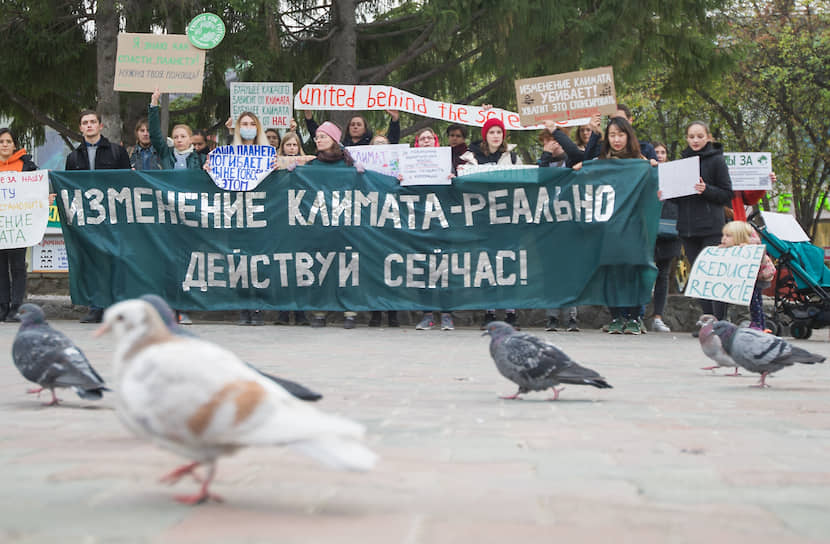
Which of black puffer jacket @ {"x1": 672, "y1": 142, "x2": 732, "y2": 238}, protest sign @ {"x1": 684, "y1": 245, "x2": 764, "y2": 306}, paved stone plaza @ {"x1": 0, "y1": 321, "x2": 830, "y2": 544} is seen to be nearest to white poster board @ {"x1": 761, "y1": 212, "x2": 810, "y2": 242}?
black puffer jacket @ {"x1": 672, "y1": 142, "x2": 732, "y2": 238}

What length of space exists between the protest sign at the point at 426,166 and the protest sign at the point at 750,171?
3.09m

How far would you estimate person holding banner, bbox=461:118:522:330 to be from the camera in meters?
12.0

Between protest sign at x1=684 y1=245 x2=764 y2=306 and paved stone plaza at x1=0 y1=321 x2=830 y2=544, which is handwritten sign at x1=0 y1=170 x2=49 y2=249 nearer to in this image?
paved stone plaza at x1=0 y1=321 x2=830 y2=544

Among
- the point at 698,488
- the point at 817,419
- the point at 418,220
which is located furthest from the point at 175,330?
the point at 418,220

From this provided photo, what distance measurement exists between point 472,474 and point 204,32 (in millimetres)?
9736

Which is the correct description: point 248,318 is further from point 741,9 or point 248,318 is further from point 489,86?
point 741,9

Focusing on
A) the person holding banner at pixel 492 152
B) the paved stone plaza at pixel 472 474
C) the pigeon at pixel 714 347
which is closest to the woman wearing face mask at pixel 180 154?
the person holding banner at pixel 492 152

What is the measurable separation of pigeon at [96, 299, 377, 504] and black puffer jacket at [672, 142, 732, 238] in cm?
879

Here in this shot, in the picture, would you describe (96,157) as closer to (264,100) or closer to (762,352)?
(264,100)

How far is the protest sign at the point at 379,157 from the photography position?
39.6 ft

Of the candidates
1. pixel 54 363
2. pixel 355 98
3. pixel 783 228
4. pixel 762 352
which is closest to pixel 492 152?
pixel 355 98

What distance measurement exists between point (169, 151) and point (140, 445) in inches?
347

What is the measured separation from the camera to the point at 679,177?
11.1 metres

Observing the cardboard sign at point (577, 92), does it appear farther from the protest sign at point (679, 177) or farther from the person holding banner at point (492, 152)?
the protest sign at point (679, 177)
